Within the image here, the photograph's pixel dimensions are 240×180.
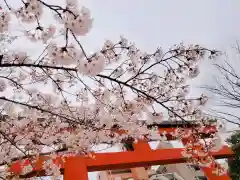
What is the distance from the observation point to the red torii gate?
5973mm

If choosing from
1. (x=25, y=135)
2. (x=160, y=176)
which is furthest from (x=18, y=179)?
(x=160, y=176)

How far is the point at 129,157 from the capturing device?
22.6ft

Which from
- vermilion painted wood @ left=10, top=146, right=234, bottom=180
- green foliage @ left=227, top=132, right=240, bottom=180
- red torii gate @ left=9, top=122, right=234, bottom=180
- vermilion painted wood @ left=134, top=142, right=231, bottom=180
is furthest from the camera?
green foliage @ left=227, top=132, right=240, bottom=180

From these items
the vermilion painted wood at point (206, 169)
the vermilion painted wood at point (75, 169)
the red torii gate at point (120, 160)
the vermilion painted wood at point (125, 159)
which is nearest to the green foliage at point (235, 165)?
the vermilion painted wood at point (206, 169)

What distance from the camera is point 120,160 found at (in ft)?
22.1

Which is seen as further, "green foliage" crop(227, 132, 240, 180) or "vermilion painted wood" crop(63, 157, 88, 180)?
"green foliage" crop(227, 132, 240, 180)

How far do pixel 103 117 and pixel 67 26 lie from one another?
364 centimetres

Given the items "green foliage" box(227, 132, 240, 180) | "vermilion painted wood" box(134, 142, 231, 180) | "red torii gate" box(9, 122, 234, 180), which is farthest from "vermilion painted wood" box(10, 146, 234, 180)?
"green foliage" box(227, 132, 240, 180)

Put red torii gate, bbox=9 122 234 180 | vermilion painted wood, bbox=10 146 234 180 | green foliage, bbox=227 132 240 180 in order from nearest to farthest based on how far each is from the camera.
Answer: red torii gate, bbox=9 122 234 180 < vermilion painted wood, bbox=10 146 234 180 < green foliage, bbox=227 132 240 180

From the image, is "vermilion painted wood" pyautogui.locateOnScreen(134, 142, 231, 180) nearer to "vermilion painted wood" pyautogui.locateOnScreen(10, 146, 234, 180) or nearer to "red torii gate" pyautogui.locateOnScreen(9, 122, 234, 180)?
"red torii gate" pyautogui.locateOnScreen(9, 122, 234, 180)

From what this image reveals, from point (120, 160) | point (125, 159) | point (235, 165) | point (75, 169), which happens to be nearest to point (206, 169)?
point (125, 159)

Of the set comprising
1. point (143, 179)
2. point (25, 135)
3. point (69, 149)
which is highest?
point (25, 135)

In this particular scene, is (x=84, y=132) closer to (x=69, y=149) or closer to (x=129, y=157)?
(x=69, y=149)

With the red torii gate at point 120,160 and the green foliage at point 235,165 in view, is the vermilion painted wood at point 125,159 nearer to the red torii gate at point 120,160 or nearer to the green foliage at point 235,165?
the red torii gate at point 120,160
